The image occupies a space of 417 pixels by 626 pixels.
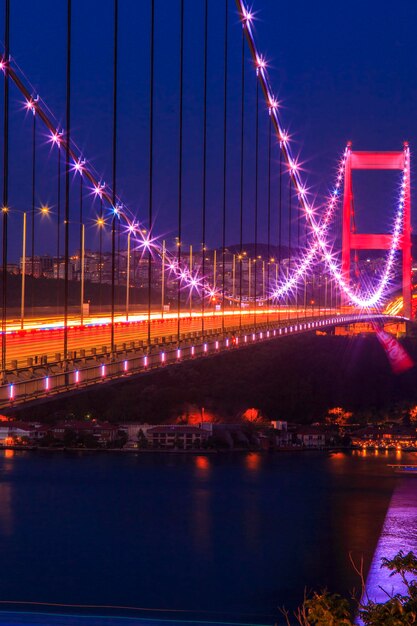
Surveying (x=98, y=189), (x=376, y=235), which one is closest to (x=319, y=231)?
(x=376, y=235)

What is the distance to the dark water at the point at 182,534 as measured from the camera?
1001cm

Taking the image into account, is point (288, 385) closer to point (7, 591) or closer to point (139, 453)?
point (139, 453)

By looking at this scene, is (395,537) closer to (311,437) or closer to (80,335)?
(80,335)

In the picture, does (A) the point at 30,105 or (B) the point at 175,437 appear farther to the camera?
(B) the point at 175,437

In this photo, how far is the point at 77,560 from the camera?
11.4 m

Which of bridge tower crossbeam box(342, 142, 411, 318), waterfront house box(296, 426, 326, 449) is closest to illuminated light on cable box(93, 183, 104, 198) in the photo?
waterfront house box(296, 426, 326, 449)

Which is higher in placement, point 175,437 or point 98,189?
point 98,189

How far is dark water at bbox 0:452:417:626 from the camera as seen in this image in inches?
394

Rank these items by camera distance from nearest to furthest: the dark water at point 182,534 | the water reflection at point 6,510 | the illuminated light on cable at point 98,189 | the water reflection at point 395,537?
the water reflection at point 395,537
the dark water at point 182,534
the water reflection at point 6,510
the illuminated light on cable at point 98,189

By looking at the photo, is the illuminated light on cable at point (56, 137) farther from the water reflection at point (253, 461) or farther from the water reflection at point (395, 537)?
the water reflection at point (253, 461)

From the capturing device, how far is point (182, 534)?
1304cm

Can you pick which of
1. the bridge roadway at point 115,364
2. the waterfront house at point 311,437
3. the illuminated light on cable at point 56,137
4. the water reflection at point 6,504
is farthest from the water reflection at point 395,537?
the waterfront house at point 311,437

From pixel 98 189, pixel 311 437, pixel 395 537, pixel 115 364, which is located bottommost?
pixel 311 437

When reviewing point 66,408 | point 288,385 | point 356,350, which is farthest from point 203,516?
point 356,350
